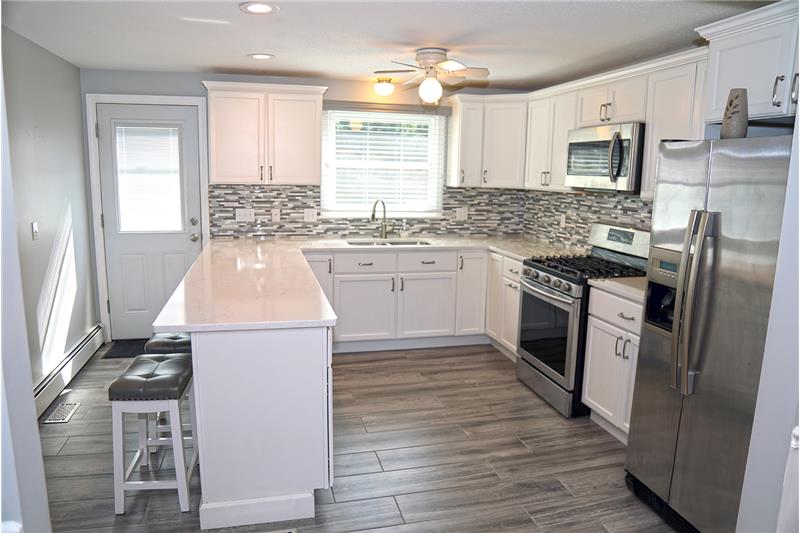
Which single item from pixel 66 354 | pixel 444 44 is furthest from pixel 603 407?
pixel 66 354

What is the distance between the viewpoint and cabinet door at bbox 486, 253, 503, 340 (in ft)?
14.9

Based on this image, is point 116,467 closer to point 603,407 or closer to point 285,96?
point 603,407

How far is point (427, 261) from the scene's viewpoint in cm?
461

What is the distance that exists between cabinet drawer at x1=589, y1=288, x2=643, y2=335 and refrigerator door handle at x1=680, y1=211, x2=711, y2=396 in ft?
1.66

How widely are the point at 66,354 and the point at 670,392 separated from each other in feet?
12.7

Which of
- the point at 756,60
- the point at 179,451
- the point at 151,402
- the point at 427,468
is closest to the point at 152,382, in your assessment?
the point at 151,402

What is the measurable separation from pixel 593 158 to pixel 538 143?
867mm

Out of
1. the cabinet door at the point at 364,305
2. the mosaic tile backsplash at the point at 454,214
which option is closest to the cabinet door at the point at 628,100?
the mosaic tile backsplash at the point at 454,214

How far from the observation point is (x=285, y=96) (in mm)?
4492

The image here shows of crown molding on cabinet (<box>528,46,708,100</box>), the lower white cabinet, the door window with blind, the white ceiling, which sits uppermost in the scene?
the white ceiling

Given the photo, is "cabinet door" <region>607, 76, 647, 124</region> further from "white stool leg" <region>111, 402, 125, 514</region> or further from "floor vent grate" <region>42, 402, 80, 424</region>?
"floor vent grate" <region>42, 402, 80, 424</region>

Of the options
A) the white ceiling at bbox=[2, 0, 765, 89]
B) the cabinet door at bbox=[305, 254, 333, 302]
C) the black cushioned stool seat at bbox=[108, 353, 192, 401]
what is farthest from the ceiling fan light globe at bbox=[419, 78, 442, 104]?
the black cushioned stool seat at bbox=[108, 353, 192, 401]

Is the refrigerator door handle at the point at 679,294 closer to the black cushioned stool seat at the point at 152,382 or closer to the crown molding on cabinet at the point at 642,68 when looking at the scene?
the crown molding on cabinet at the point at 642,68

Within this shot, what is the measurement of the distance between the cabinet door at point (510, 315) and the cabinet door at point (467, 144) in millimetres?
1002
